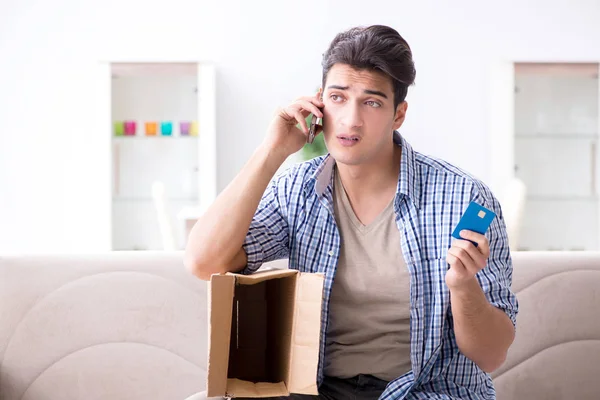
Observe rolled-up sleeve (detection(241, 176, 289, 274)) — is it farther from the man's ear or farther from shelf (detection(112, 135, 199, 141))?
shelf (detection(112, 135, 199, 141))

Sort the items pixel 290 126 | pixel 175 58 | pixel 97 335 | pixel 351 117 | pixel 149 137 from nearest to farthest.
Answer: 1. pixel 351 117
2. pixel 290 126
3. pixel 97 335
4. pixel 149 137
5. pixel 175 58

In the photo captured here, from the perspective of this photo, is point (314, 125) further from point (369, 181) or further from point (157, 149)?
point (157, 149)

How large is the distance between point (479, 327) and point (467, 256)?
0.18 meters

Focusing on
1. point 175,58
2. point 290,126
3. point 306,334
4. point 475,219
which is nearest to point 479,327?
point 475,219

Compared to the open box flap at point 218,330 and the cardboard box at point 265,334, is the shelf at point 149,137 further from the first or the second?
the open box flap at point 218,330

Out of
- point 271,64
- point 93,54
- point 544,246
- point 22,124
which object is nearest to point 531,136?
point 544,246

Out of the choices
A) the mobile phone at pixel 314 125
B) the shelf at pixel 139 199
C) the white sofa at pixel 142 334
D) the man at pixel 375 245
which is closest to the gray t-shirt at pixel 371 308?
the man at pixel 375 245

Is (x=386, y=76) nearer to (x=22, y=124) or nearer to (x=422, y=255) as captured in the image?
(x=422, y=255)

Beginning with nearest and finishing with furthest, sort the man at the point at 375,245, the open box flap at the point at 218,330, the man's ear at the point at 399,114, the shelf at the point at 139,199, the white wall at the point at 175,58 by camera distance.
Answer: the open box flap at the point at 218,330 < the man at the point at 375,245 < the man's ear at the point at 399,114 < the shelf at the point at 139,199 < the white wall at the point at 175,58

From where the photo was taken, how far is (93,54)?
5.06 metres

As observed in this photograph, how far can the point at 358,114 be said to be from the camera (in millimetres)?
1578

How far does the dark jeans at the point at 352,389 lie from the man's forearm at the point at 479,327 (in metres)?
0.19

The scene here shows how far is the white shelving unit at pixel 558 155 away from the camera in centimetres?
477

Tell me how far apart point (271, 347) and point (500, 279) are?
0.48 meters
